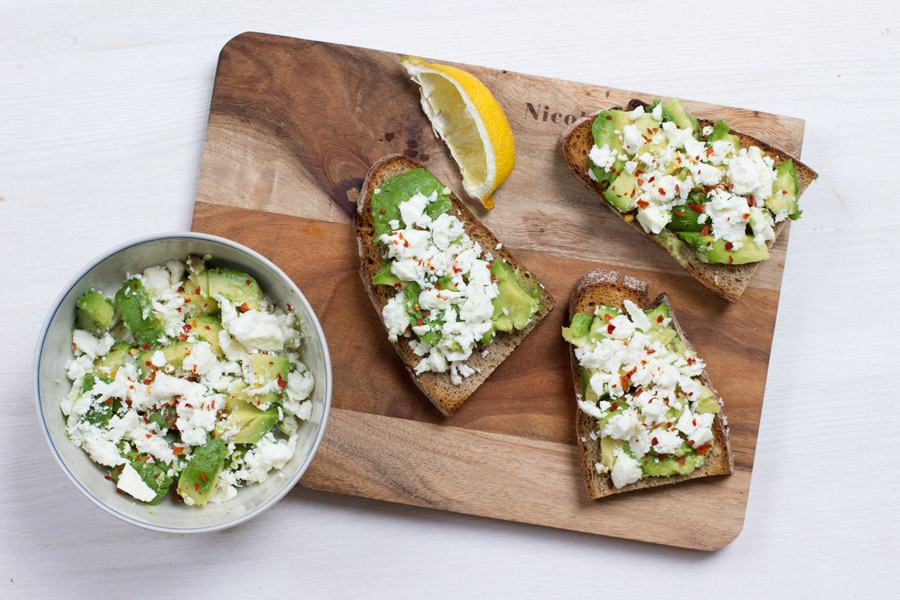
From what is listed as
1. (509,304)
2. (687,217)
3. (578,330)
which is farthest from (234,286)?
(687,217)

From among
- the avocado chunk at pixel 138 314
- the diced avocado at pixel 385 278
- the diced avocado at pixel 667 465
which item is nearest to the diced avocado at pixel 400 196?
the diced avocado at pixel 385 278

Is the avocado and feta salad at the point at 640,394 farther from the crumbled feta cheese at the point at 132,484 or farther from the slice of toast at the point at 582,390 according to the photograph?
the crumbled feta cheese at the point at 132,484

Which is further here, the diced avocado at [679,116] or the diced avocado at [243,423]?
the diced avocado at [679,116]

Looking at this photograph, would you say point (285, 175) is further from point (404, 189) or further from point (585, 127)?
point (585, 127)

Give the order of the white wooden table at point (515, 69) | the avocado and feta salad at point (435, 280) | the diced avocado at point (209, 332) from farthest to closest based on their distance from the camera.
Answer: the white wooden table at point (515, 69) → the avocado and feta salad at point (435, 280) → the diced avocado at point (209, 332)

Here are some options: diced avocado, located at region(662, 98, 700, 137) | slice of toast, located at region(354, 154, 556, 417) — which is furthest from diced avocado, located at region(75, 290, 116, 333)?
diced avocado, located at region(662, 98, 700, 137)

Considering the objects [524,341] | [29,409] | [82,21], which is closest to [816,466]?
[524,341]

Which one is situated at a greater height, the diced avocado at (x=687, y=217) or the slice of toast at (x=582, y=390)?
the diced avocado at (x=687, y=217)
